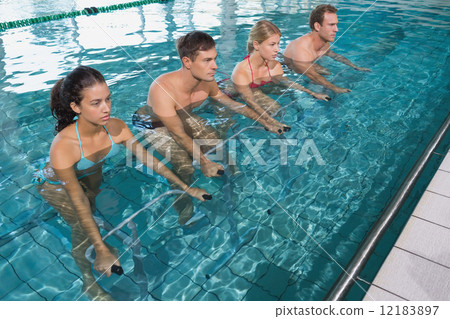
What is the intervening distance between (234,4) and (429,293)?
38.4ft

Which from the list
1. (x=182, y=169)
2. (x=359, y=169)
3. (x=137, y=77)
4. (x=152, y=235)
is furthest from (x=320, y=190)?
(x=137, y=77)

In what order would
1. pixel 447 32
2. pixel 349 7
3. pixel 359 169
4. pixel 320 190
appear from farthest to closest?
1. pixel 349 7
2. pixel 447 32
3. pixel 359 169
4. pixel 320 190

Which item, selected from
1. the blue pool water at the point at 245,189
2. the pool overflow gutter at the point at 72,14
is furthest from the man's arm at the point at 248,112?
the pool overflow gutter at the point at 72,14

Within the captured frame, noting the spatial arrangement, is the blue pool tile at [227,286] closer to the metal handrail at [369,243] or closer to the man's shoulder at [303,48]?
the metal handrail at [369,243]

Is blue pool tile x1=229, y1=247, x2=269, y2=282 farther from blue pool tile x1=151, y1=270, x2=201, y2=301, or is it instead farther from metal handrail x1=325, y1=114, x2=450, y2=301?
metal handrail x1=325, y1=114, x2=450, y2=301

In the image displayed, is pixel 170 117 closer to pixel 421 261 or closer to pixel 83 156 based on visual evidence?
pixel 83 156

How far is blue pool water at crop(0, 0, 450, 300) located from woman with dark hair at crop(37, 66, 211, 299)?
208 millimetres

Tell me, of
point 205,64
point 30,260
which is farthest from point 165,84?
point 30,260

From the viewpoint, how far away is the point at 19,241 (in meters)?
2.64

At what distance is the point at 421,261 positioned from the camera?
6.59 feet

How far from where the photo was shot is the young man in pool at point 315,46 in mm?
4684

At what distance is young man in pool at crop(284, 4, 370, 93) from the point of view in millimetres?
4684
